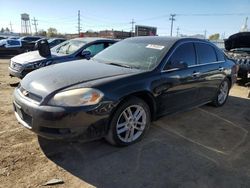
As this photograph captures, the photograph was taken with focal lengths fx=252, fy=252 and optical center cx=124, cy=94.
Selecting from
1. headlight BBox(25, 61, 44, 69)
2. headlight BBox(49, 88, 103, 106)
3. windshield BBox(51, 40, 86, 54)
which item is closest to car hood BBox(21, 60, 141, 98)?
headlight BBox(49, 88, 103, 106)

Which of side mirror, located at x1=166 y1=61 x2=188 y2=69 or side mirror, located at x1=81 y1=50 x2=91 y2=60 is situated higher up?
side mirror, located at x1=166 y1=61 x2=188 y2=69

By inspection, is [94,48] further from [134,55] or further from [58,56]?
[134,55]

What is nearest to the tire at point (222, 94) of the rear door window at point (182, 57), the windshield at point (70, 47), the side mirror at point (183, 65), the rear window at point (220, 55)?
the rear window at point (220, 55)

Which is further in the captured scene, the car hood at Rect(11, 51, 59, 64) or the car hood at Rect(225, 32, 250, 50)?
the car hood at Rect(225, 32, 250, 50)

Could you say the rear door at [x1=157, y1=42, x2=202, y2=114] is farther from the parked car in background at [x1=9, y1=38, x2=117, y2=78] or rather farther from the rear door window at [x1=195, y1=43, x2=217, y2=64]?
the parked car in background at [x1=9, y1=38, x2=117, y2=78]

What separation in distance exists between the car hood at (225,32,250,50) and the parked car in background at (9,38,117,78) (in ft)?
17.9

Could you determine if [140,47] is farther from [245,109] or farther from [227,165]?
[245,109]

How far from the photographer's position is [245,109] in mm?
6016

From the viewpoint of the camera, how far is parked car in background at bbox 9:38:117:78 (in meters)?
6.66

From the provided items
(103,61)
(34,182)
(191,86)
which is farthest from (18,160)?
(191,86)

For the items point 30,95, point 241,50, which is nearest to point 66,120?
point 30,95

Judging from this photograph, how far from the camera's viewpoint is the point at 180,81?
14.0 ft

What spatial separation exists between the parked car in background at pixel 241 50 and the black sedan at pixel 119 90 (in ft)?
14.7

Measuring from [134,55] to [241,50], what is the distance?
7255 millimetres
